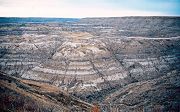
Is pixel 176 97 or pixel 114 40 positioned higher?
pixel 114 40

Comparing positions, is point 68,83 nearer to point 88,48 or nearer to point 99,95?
point 99,95

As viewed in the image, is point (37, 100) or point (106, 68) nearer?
point (37, 100)

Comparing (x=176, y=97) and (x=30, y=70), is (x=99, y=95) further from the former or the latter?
(x=30, y=70)

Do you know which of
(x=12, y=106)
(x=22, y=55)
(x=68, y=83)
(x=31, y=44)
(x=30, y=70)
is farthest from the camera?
(x=31, y=44)

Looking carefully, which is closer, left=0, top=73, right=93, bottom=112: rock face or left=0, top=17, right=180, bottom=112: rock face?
left=0, top=73, right=93, bottom=112: rock face

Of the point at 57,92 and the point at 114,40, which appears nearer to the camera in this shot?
the point at 57,92

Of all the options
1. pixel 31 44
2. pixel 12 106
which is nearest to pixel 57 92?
pixel 12 106

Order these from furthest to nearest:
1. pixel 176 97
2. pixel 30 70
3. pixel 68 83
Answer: pixel 30 70 → pixel 68 83 → pixel 176 97

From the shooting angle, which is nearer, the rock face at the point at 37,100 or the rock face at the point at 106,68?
the rock face at the point at 37,100
